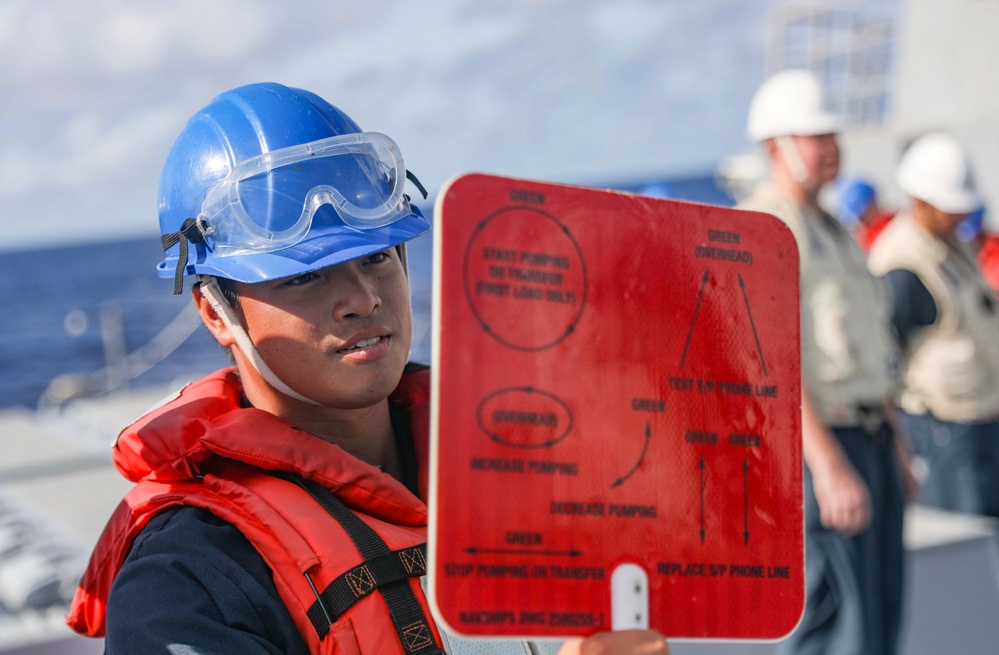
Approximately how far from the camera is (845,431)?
347 cm

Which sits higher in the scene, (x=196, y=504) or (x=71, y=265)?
(x=71, y=265)

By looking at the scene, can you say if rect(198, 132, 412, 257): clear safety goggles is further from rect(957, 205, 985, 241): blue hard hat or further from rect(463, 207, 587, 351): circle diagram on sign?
rect(957, 205, 985, 241): blue hard hat

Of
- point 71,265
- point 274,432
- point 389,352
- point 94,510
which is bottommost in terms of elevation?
point 94,510

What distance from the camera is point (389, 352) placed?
65.4 inches

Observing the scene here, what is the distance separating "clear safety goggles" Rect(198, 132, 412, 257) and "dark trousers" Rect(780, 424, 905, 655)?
229cm

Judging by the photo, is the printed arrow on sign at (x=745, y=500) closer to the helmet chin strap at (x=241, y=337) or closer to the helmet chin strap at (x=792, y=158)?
the helmet chin strap at (x=241, y=337)

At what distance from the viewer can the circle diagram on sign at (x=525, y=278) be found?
1275 mm

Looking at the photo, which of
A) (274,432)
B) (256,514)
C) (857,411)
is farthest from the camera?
(857,411)

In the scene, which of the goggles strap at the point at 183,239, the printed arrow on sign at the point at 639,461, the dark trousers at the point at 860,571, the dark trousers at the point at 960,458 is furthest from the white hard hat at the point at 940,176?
the goggles strap at the point at 183,239

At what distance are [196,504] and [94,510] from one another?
365cm

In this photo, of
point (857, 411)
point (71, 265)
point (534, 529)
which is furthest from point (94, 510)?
point (71, 265)

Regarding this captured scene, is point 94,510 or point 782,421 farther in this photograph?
point 94,510

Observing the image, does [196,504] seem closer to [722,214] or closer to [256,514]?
[256,514]

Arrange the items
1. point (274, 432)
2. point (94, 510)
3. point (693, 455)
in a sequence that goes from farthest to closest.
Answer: point (94, 510) → point (274, 432) → point (693, 455)
